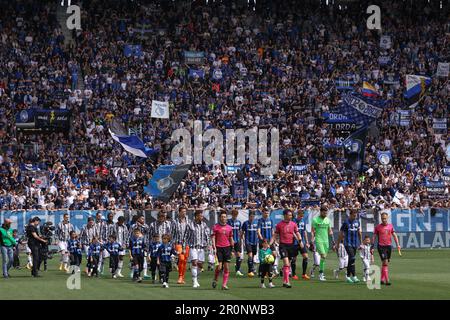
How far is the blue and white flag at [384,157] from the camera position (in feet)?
176

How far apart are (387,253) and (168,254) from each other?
20.4 feet

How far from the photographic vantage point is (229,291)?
2630cm

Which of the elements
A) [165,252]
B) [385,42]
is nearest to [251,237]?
[165,252]

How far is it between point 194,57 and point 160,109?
21.3 feet

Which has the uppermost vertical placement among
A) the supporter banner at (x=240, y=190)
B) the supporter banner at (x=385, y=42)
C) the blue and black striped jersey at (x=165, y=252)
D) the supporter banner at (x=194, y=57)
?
the supporter banner at (x=385, y=42)

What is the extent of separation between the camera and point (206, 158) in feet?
167

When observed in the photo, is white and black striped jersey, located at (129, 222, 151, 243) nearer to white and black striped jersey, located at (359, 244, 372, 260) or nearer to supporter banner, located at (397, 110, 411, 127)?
white and black striped jersey, located at (359, 244, 372, 260)

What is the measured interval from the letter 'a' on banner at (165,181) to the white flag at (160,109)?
9.31 m

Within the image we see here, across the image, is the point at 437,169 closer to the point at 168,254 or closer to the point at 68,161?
the point at 68,161

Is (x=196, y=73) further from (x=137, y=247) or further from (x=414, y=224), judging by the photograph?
(x=137, y=247)

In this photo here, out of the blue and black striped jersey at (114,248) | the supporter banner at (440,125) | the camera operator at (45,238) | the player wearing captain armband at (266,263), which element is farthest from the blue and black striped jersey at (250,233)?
the supporter banner at (440,125)

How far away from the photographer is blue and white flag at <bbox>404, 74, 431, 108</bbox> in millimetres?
58250

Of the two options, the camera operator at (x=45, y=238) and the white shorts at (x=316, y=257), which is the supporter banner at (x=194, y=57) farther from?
the white shorts at (x=316, y=257)

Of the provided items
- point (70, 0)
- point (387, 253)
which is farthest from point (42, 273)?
point (70, 0)
